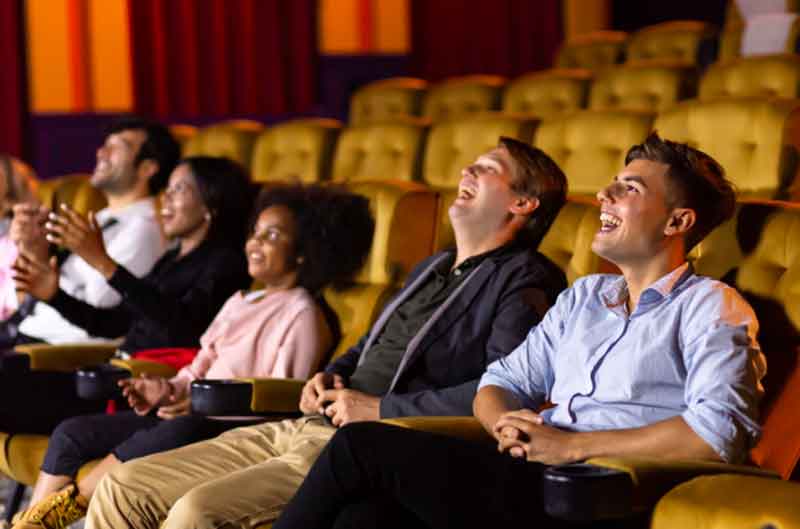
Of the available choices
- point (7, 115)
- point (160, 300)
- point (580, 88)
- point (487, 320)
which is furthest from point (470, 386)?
point (7, 115)

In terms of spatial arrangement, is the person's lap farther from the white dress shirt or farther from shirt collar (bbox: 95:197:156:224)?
shirt collar (bbox: 95:197:156:224)

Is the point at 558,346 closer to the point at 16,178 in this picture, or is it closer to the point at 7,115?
the point at 16,178

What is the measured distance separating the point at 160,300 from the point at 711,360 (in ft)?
5.18

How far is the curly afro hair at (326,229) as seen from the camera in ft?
9.97

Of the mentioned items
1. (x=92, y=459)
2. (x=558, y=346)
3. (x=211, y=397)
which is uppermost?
(x=558, y=346)

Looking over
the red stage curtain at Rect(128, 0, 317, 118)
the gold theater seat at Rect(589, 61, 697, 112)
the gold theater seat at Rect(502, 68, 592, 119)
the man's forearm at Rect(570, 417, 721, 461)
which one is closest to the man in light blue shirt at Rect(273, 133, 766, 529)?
the man's forearm at Rect(570, 417, 721, 461)

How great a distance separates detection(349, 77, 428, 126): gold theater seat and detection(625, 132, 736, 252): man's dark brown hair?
423cm

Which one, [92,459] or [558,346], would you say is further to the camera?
[92,459]

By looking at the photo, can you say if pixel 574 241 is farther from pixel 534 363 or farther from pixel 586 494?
pixel 586 494

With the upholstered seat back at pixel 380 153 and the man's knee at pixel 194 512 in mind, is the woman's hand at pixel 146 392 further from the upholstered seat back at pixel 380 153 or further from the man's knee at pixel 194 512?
the upholstered seat back at pixel 380 153

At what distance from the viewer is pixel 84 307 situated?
352 cm

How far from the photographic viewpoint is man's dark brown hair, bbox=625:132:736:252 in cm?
220

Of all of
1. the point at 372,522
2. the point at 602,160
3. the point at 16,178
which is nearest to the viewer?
the point at 372,522

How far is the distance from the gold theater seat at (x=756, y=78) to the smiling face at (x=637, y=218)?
2577 mm
